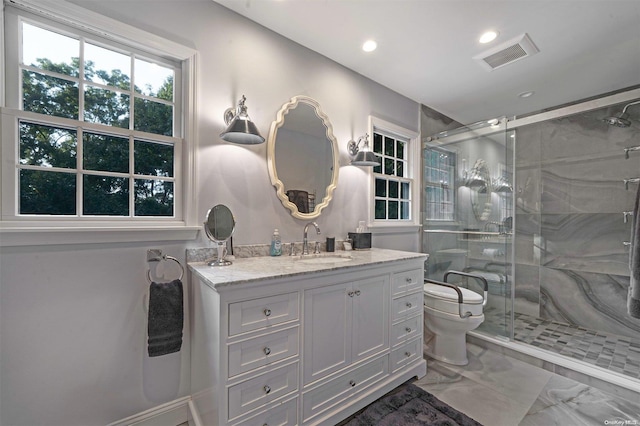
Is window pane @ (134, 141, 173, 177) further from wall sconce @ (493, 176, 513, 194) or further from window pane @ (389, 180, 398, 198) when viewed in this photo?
wall sconce @ (493, 176, 513, 194)

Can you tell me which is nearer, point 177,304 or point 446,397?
point 177,304

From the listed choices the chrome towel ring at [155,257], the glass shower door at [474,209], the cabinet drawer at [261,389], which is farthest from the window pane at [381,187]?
the chrome towel ring at [155,257]

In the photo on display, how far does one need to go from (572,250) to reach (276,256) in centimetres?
337

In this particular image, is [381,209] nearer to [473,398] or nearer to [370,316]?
[370,316]

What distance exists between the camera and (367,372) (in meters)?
1.70

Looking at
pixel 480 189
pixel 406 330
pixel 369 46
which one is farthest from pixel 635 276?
pixel 369 46

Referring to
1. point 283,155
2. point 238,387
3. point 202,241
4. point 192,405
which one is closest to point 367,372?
point 238,387

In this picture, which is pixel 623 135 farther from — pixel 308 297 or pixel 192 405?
pixel 192 405

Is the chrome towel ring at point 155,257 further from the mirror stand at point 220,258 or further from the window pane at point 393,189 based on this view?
the window pane at point 393,189

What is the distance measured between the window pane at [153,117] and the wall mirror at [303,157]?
2.06 feet

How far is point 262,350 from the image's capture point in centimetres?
125

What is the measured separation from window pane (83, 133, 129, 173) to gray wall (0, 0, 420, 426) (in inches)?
14.8

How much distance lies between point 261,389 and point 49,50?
194 cm

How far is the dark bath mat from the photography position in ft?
5.13
